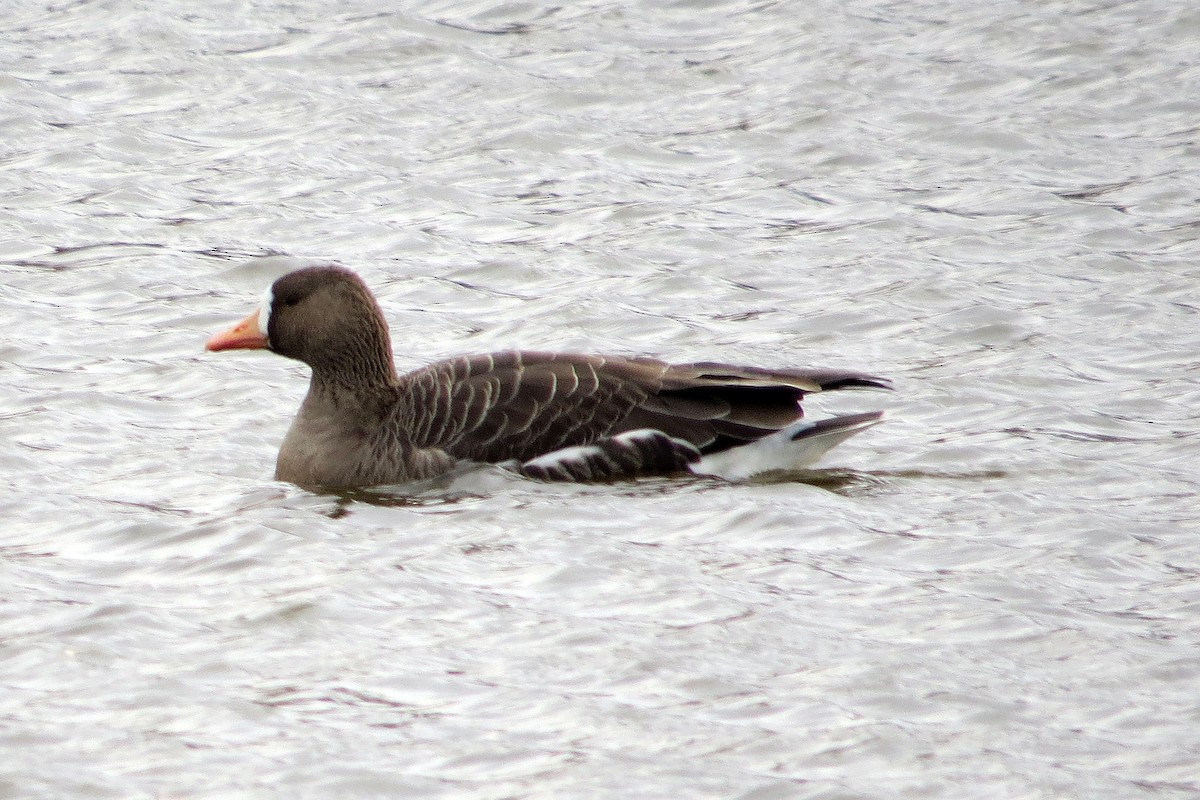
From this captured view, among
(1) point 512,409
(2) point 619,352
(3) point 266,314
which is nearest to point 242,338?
(3) point 266,314

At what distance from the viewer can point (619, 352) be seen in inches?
465

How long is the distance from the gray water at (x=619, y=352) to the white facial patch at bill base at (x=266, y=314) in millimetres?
707

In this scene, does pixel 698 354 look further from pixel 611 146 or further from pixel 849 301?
pixel 611 146

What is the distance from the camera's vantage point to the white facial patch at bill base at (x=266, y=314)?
9945 mm

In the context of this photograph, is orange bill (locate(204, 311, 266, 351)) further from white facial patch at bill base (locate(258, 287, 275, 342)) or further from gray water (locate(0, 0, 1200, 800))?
gray water (locate(0, 0, 1200, 800))

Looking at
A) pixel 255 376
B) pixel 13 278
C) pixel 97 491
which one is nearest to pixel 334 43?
pixel 13 278

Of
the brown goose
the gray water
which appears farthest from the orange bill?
the gray water

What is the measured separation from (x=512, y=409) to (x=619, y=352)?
2.28 m

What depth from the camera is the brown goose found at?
380 inches

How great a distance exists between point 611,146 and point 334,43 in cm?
367

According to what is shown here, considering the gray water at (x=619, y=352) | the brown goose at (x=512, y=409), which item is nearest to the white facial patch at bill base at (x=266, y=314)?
the brown goose at (x=512, y=409)

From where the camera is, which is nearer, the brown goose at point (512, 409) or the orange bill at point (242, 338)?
the brown goose at point (512, 409)

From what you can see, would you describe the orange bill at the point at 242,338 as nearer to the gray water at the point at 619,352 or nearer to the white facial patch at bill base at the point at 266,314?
the white facial patch at bill base at the point at 266,314

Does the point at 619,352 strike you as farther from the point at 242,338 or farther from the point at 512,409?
the point at 242,338
